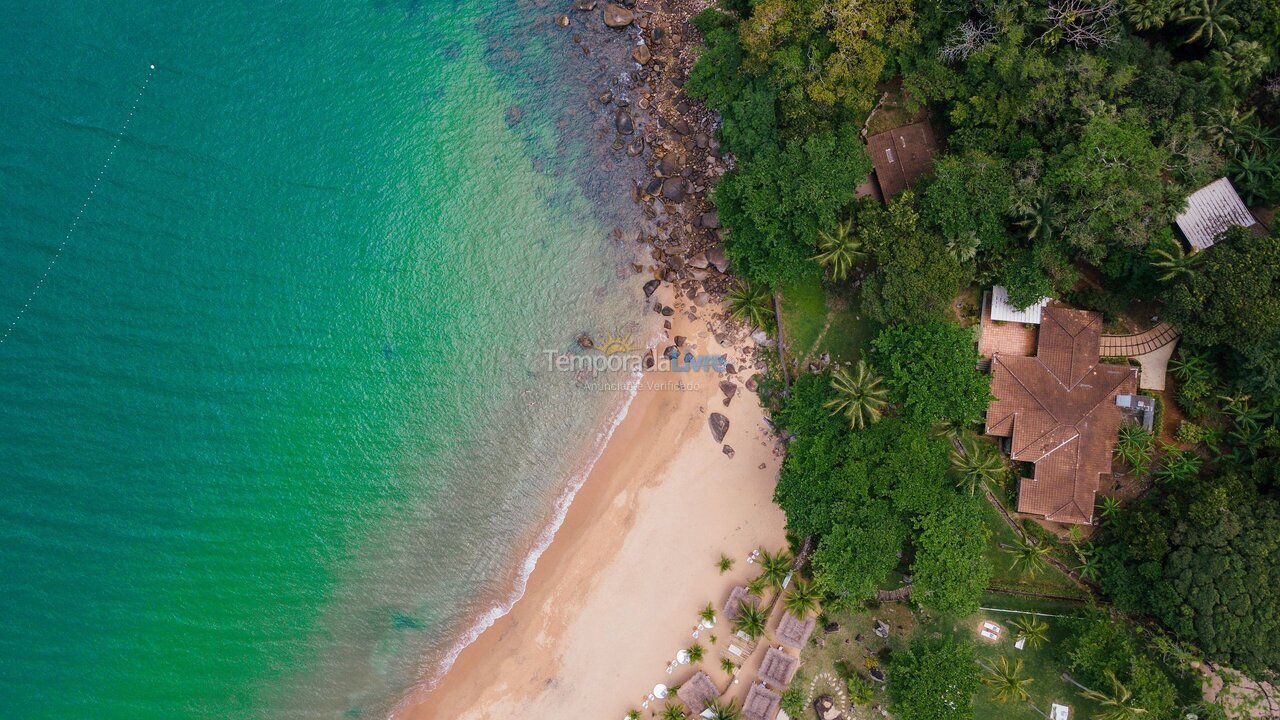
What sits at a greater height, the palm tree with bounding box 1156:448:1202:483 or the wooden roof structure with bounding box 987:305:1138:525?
the wooden roof structure with bounding box 987:305:1138:525

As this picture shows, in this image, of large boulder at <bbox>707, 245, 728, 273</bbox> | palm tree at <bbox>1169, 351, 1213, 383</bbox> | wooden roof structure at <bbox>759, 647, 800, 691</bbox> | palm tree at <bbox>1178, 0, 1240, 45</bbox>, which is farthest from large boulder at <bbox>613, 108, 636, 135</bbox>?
palm tree at <bbox>1169, 351, 1213, 383</bbox>

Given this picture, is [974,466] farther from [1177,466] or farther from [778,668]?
[778,668]

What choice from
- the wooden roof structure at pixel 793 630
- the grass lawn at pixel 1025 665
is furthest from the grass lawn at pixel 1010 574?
the wooden roof structure at pixel 793 630

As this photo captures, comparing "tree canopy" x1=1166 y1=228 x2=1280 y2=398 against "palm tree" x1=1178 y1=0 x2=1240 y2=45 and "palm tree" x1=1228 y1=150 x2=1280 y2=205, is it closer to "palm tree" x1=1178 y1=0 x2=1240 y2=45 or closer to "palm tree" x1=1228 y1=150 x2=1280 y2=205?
"palm tree" x1=1228 y1=150 x2=1280 y2=205

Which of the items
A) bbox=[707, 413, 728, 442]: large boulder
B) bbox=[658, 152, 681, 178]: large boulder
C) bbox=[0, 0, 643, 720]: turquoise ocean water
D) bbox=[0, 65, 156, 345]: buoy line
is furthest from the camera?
bbox=[0, 65, 156, 345]: buoy line

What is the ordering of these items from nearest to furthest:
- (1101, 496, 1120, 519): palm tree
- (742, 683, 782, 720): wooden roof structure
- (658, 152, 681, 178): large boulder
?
1. (1101, 496, 1120, 519): palm tree
2. (742, 683, 782, 720): wooden roof structure
3. (658, 152, 681, 178): large boulder

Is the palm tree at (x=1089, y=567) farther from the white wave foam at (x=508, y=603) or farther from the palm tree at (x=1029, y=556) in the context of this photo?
the white wave foam at (x=508, y=603)

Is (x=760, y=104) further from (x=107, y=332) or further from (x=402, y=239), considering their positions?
(x=107, y=332)
